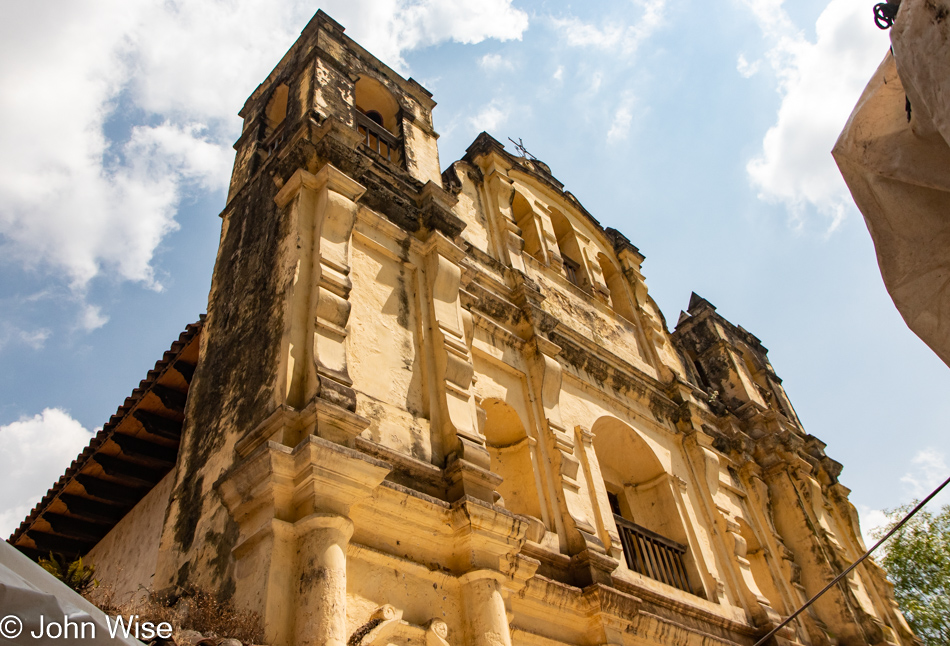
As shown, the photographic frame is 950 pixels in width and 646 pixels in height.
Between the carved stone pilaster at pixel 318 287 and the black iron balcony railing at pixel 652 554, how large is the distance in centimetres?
431

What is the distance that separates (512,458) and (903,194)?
5.88 metres

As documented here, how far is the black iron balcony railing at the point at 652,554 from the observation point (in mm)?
8539

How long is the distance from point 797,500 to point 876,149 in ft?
34.8

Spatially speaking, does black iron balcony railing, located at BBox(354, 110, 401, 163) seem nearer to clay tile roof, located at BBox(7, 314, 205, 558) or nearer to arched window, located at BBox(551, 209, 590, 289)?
clay tile roof, located at BBox(7, 314, 205, 558)

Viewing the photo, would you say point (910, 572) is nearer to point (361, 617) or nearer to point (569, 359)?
point (569, 359)

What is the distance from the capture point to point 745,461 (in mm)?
12016

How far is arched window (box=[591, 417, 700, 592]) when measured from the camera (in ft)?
29.1

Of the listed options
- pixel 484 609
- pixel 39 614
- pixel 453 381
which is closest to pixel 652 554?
pixel 453 381

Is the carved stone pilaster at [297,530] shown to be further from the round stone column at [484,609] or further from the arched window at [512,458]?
the arched window at [512,458]

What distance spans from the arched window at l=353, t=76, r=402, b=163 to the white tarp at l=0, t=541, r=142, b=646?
24.6 feet

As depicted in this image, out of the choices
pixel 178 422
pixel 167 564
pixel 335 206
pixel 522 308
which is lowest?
pixel 167 564

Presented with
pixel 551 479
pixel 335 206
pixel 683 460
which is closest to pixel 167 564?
pixel 335 206

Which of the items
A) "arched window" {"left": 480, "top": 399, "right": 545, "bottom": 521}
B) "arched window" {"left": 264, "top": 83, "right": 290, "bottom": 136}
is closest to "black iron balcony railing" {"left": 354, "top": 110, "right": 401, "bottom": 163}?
"arched window" {"left": 264, "top": 83, "right": 290, "bottom": 136}

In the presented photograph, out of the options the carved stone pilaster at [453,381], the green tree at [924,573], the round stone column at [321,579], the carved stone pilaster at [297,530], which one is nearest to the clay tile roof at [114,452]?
the carved stone pilaster at [453,381]
